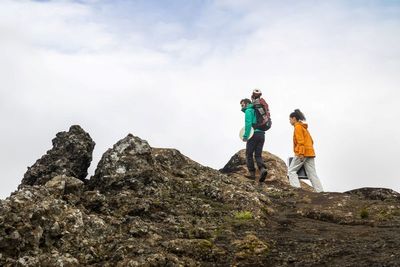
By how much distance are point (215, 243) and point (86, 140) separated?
9.63 meters

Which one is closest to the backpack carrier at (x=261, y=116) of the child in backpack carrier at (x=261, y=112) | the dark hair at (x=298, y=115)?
the child in backpack carrier at (x=261, y=112)

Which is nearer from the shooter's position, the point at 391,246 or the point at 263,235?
the point at 391,246

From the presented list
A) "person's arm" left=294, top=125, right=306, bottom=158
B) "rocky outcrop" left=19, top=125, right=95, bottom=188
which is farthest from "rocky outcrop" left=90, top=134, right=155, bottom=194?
"person's arm" left=294, top=125, right=306, bottom=158

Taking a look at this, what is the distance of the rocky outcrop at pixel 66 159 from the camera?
2238 cm

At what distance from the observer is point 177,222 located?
58.5 feet

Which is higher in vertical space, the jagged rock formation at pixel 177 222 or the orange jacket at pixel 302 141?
the orange jacket at pixel 302 141

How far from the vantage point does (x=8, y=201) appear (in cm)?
1506

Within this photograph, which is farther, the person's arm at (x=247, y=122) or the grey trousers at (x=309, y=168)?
the person's arm at (x=247, y=122)

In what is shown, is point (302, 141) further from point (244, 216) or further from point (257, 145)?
point (244, 216)

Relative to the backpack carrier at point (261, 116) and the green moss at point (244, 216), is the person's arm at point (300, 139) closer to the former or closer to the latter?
the backpack carrier at point (261, 116)

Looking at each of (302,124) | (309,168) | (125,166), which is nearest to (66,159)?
(125,166)

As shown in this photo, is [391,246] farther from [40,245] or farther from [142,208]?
[40,245]

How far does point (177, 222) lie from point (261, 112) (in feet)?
39.3

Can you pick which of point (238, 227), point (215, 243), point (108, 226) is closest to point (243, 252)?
point (215, 243)
